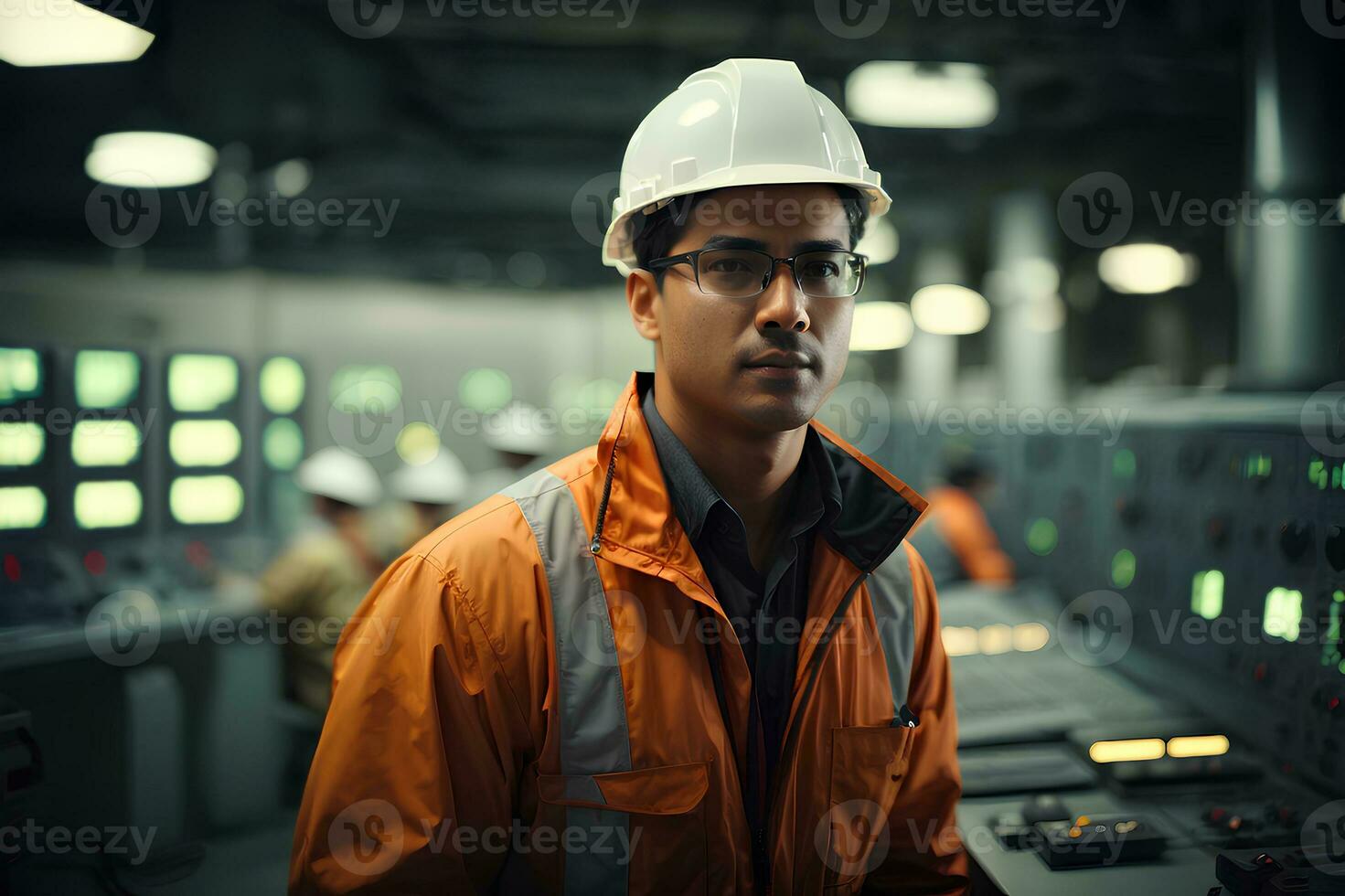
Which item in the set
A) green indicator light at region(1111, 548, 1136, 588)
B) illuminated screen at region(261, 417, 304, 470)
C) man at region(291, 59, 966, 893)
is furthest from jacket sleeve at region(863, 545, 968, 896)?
illuminated screen at region(261, 417, 304, 470)

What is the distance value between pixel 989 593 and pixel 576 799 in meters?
2.92

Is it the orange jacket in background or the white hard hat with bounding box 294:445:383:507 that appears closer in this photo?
the white hard hat with bounding box 294:445:383:507

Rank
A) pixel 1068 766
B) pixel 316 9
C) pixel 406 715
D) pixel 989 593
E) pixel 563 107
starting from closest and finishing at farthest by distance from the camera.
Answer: pixel 406 715, pixel 1068 766, pixel 316 9, pixel 989 593, pixel 563 107

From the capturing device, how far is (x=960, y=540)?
4.75 m

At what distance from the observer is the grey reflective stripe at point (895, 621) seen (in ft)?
5.04

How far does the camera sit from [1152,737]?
199cm

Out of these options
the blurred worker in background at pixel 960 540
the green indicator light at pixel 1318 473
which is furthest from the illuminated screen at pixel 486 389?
the green indicator light at pixel 1318 473

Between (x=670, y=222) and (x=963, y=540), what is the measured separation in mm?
3806

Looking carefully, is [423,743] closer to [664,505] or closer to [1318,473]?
[664,505]

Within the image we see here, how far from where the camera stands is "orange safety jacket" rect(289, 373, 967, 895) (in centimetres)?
125

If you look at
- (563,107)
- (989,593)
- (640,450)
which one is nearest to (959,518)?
(989,593)

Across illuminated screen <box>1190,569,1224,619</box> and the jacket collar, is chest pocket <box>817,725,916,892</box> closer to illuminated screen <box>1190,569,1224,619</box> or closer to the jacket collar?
the jacket collar

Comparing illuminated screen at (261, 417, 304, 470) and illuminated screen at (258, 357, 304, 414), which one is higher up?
illuminated screen at (258, 357, 304, 414)

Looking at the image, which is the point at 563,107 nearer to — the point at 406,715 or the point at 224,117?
the point at 224,117
